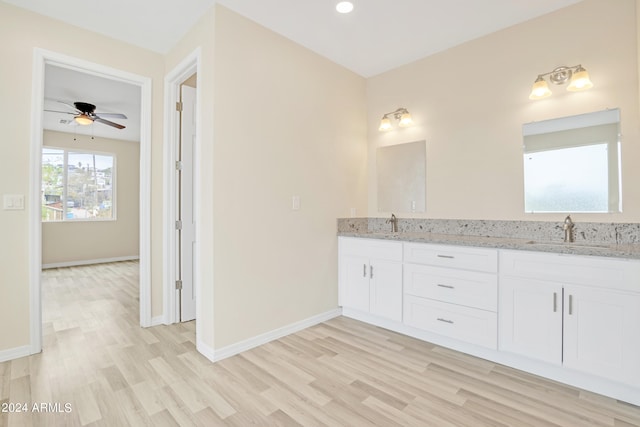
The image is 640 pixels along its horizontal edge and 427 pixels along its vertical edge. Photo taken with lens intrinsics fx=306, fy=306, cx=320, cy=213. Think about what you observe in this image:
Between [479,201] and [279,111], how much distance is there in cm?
197

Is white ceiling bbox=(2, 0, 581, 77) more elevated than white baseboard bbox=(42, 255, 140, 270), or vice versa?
white ceiling bbox=(2, 0, 581, 77)

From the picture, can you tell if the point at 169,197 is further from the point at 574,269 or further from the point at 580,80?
the point at 580,80

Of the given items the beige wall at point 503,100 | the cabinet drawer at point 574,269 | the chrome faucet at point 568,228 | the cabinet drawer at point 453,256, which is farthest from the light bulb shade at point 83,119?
the chrome faucet at point 568,228

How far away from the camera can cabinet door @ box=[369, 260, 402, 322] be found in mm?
2721

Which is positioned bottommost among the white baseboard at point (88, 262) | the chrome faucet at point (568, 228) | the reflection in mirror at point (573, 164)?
the white baseboard at point (88, 262)

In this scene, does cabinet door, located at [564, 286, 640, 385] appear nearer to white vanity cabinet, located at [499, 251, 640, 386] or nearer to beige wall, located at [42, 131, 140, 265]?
white vanity cabinet, located at [499, 251, 640, 386]

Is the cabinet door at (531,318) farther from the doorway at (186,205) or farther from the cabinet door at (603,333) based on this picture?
the doorway at (186,205)

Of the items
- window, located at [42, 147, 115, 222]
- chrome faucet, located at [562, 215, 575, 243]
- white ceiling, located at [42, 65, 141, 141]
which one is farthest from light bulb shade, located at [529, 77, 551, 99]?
window, located at [42, 147, 115, 222]

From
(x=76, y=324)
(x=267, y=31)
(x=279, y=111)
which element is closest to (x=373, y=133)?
(x=279, y=111)

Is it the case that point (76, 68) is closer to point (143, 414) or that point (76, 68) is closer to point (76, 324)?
point (76, 324)

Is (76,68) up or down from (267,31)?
down

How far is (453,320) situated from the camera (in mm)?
2391

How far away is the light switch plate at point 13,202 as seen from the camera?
2219mm

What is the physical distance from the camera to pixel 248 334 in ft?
8.10
